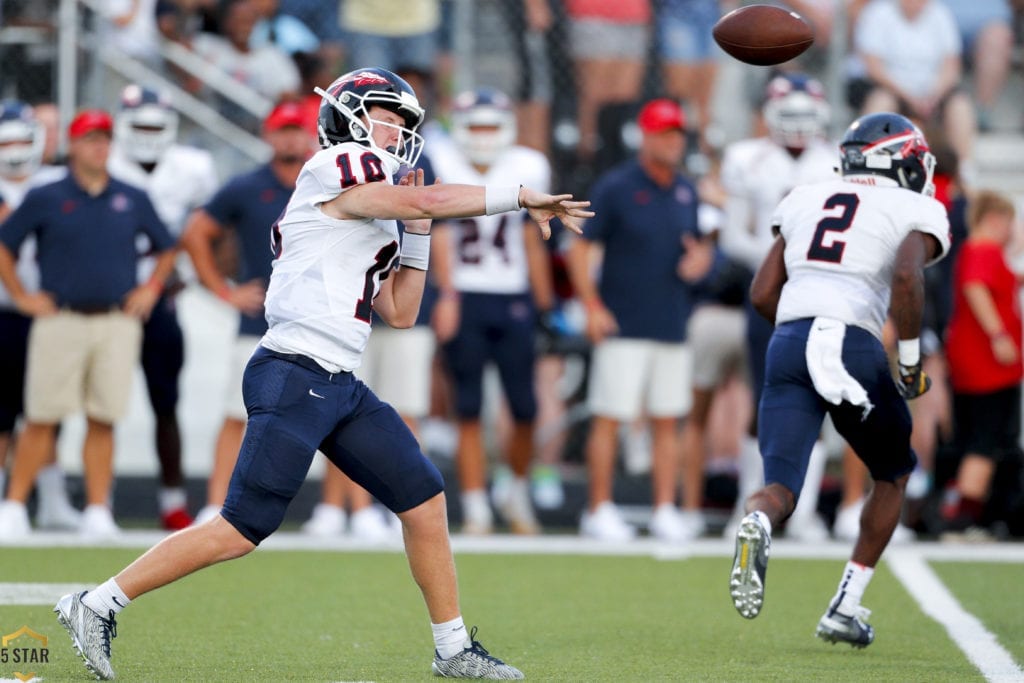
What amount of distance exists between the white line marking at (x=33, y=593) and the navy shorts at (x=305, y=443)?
5.38 feet

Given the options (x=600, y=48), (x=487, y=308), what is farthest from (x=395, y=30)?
(x=487, y=308)

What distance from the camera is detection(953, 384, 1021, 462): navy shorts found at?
869 centimetres

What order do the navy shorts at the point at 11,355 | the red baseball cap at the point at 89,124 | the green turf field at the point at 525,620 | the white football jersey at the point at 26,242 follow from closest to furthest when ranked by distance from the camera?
the green turf field at the point at 525,620
the red baseball cap at the point at 89,124
the white football jersey at the point at 26,242
the navy shorts at the point at 11,355

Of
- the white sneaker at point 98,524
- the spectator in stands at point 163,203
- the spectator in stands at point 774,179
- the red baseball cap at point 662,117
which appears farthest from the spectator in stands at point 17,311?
the spectator in stands at point 774,179

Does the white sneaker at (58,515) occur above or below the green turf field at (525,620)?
below

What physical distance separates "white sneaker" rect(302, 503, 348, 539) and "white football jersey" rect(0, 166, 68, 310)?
73.7 inches

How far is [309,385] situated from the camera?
4781mm

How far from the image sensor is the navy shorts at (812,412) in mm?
5410

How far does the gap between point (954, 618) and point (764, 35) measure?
2238 millimetres

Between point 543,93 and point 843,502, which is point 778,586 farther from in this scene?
point 543,93

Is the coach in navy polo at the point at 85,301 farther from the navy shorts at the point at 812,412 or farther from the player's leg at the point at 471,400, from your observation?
the navy shorts at the point at 812,412

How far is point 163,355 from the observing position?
8.96m

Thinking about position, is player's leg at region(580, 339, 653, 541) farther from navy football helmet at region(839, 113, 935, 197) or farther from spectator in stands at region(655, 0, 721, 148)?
navy football helmet at region(839, 113, 935, 197)

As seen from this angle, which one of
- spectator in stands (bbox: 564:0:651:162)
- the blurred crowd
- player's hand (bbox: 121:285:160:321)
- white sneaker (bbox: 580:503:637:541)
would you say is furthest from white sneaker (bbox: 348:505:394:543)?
spectator in stands (bbox: 564:0:651:162)
